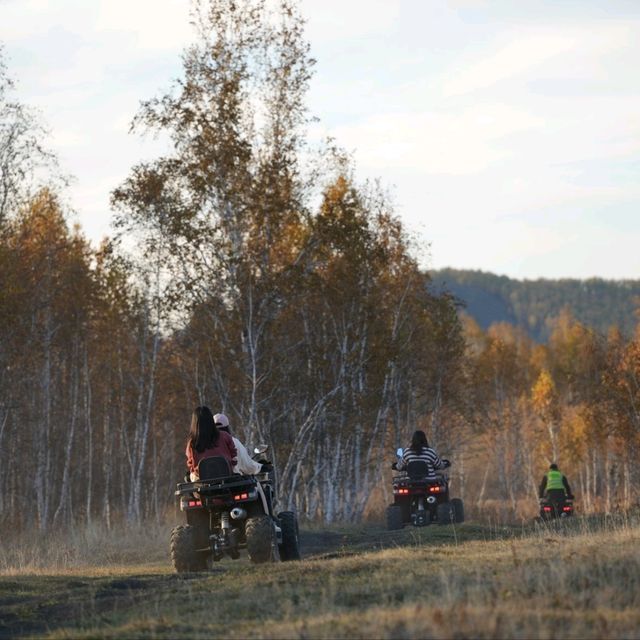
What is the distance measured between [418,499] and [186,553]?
42.7ft

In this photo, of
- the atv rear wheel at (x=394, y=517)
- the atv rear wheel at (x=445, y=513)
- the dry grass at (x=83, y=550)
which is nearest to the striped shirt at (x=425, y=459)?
the atv rear wheel at (x=445, y=513)

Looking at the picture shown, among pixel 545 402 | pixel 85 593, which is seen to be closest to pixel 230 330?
pixel 85 593

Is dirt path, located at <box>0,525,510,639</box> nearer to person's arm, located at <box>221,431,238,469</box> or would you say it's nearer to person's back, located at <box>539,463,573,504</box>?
person's arm, located at <box>221,431,238,469</box>

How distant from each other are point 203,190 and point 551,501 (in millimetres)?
12089

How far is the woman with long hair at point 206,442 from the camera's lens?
16.5 metres

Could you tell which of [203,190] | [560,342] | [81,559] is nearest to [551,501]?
[203,190]

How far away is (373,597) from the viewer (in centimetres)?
1159

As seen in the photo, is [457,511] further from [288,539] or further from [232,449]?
[232,449]

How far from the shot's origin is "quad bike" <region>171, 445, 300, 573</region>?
1623 cm

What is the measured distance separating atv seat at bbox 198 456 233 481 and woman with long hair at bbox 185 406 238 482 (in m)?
0.10

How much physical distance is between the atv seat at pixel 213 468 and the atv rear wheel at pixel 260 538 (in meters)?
0.68

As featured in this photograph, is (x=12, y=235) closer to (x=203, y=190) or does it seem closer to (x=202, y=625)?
(x=203, y=190)

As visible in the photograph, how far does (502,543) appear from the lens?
17453 mm

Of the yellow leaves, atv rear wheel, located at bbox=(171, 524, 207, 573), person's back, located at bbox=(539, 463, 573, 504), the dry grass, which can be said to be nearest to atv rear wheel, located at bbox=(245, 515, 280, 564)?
atv rear wheel, located at bbox=(171, 524, 207, 573)
